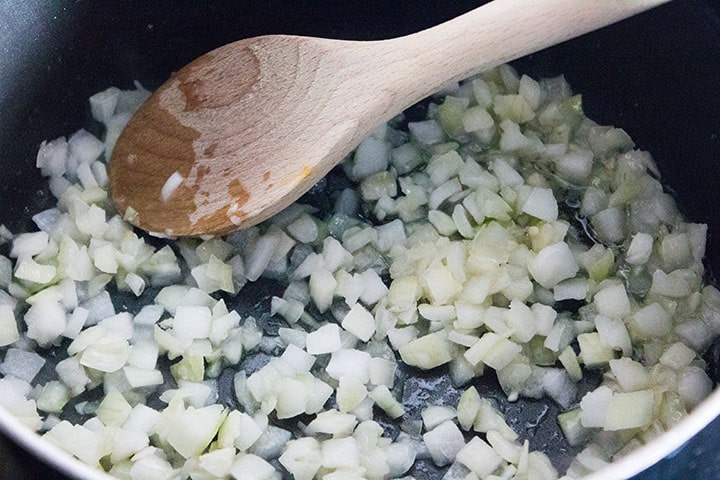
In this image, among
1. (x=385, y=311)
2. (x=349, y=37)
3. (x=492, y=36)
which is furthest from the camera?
(x=349, y=37)

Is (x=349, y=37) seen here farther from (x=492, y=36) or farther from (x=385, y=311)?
(x=385, y=311)

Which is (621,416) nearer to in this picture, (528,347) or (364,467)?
(528,347)

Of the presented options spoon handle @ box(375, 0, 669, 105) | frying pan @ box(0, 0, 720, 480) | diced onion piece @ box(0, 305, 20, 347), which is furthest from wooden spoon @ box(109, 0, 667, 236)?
diced onion piece @ box(0, 305, 20, 347)

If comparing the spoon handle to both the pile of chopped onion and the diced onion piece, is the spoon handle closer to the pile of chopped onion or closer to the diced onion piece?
the pile of chopped onion

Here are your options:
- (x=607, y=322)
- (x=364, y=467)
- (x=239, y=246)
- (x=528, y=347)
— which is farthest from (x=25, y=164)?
(x=607, y=322)

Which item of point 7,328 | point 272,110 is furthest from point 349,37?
point 7,328

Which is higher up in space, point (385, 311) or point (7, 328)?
point (7, 328)

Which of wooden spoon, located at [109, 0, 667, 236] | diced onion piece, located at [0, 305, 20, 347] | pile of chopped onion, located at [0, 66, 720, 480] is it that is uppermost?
wooden spoon, located at [109, 0, 667, 236]

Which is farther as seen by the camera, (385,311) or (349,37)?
(349,37)
